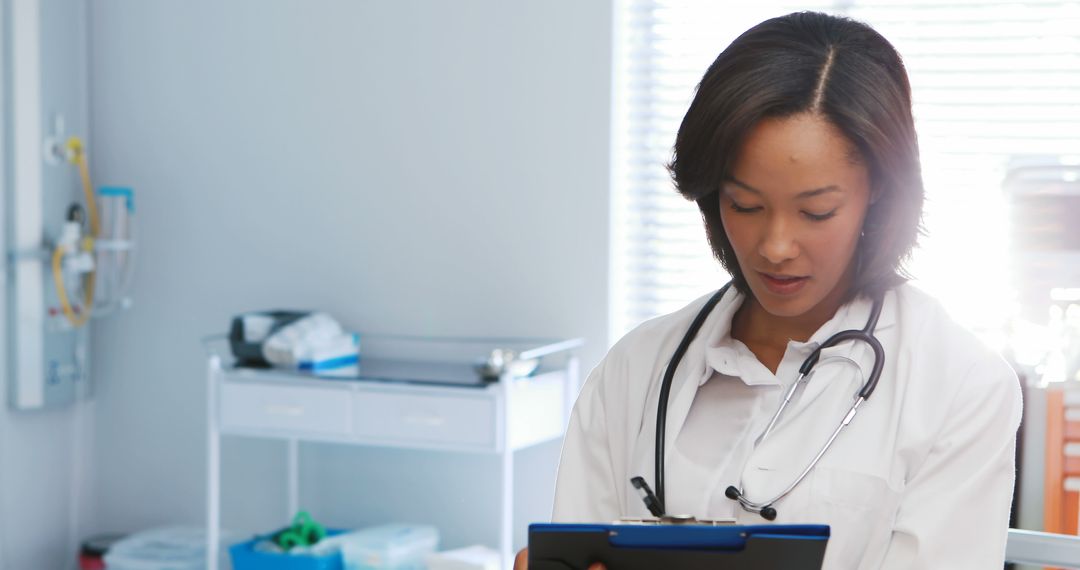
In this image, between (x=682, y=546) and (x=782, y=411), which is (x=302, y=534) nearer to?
(x=782, y=411)

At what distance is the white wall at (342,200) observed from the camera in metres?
3.26

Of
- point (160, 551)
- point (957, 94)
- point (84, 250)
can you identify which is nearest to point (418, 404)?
point (160, 551)

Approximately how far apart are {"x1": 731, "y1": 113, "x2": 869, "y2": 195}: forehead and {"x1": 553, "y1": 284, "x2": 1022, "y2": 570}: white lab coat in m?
0.19

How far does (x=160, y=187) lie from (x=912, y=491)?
292 cm

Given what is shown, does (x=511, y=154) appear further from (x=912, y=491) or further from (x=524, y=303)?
(x=912, y=491)

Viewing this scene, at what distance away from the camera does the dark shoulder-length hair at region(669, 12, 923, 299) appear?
4.06 ft

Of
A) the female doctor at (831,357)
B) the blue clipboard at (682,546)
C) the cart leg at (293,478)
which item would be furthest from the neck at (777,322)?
the cart leg at (293,478)

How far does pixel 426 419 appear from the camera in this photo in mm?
2973

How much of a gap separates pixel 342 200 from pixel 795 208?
236 cm

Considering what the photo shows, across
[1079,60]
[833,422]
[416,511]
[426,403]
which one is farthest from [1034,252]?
[416,511]

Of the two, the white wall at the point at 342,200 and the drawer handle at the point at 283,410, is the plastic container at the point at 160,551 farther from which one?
the drawer handle at the point at 283,410

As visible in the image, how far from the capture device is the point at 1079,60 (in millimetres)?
2879

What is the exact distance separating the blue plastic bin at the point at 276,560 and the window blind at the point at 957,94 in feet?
3.58

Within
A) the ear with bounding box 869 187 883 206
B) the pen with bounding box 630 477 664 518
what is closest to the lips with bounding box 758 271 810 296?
the ear with bounding box 869 187 883 206
